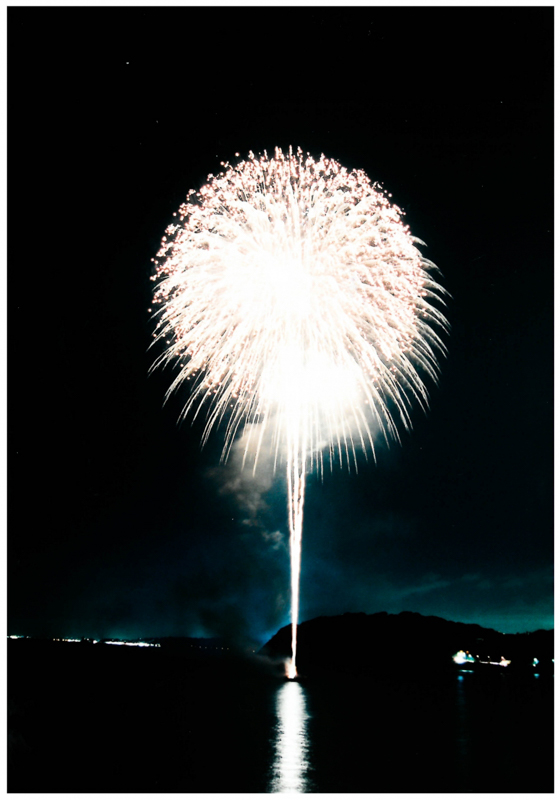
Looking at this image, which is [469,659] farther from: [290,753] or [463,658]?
[290,753]

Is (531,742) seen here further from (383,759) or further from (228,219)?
(228,219)

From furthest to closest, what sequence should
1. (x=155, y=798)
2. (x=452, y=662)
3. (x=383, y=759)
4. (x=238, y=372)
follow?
(x=452, y=662) → (x=238, y=372) → (x=383, y=759) → (x=155, y=798)

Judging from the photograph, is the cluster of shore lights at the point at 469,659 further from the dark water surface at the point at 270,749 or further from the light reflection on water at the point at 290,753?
the light reflection on water at the point at 290,753

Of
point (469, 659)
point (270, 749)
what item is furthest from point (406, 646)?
point (270, 749)

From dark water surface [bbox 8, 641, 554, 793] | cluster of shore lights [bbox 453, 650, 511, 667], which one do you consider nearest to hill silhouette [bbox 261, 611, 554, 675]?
cluster of shore lights [bbox 453, 650, 511, 667]

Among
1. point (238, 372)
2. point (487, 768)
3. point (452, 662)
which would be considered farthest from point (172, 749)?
point (452, 662)

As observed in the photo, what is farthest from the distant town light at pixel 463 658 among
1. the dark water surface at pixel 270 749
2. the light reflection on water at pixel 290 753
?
the light reflection on water at pixel 290 753

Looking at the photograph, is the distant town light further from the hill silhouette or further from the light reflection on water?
the light reflection on water

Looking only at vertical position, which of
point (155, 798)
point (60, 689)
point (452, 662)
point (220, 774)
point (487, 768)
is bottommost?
point (452, 662)
